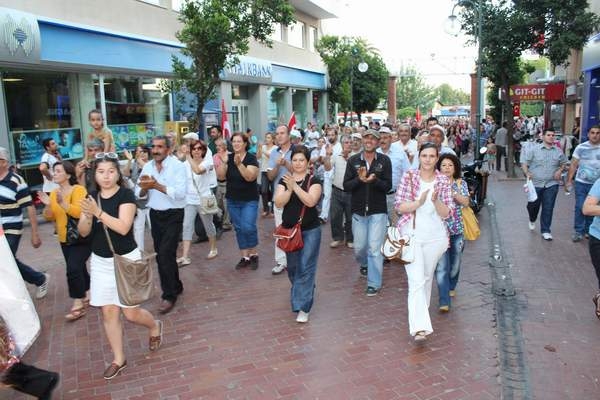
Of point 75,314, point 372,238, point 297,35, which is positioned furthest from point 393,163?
point 297,35

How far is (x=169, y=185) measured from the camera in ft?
19.8

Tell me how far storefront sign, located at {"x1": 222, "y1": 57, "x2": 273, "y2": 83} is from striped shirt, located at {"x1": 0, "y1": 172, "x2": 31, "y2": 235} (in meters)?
13.2

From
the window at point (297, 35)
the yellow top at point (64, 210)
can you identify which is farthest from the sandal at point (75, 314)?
the window at point (297, 35)

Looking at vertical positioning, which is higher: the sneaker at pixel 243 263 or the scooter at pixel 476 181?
the scooter at pixel 476 181

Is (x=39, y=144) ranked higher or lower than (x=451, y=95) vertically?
lower

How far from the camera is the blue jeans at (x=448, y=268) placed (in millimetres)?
5441

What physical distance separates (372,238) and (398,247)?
121 cm

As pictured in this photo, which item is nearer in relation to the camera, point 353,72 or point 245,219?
point 245,219

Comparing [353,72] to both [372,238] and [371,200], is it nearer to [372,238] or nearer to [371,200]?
[371,200]

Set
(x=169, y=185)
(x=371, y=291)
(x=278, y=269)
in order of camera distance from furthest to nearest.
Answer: (x=278, y=269), (x=371, y=291), (x=169, y=185)

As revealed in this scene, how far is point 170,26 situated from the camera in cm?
1569

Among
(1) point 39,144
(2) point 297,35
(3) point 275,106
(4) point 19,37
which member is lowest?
(1) point 39,144

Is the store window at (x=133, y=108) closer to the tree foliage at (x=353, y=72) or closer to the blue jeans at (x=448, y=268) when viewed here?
the blue jeans at (x=448, y=268)

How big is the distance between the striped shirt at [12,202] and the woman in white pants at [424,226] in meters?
3.77
